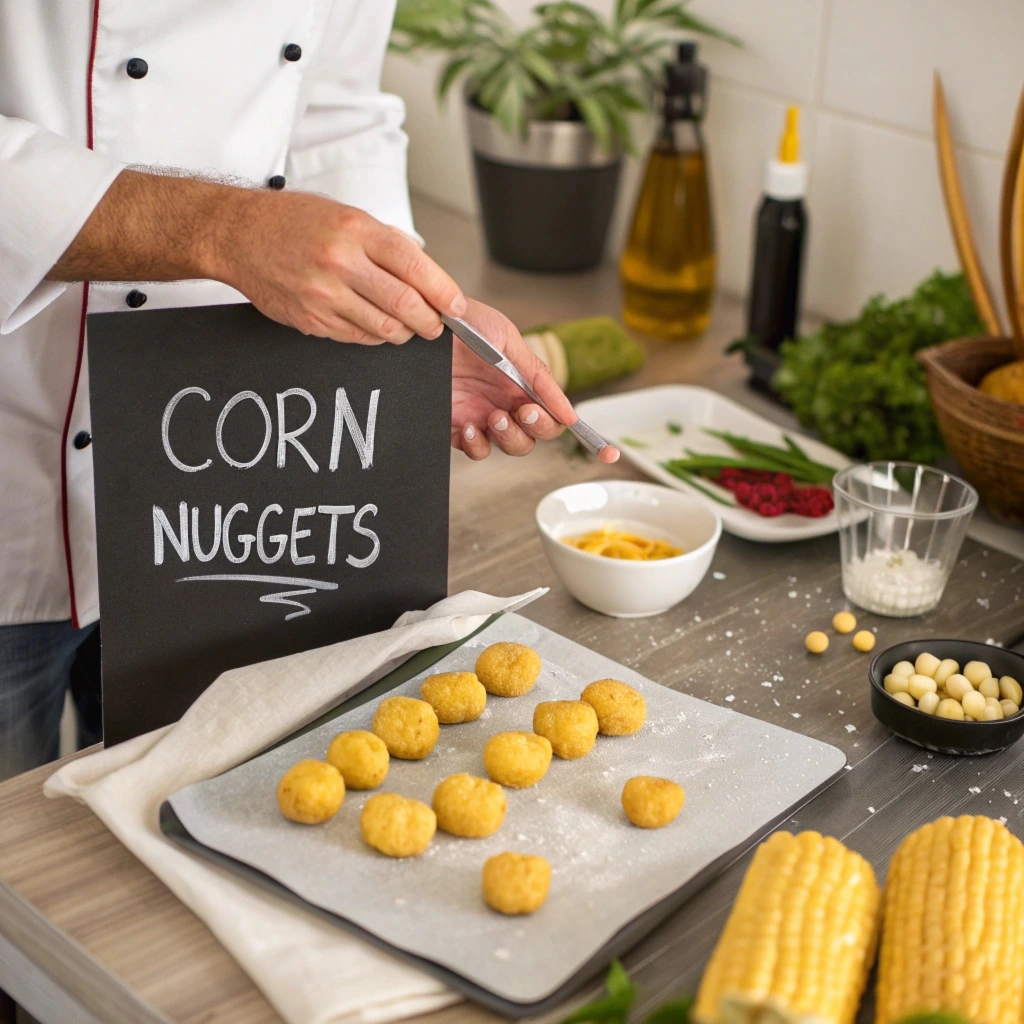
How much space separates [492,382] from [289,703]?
37 cm

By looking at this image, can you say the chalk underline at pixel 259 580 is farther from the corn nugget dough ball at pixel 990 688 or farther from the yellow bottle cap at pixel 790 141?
the yellow bottle cap at pixel 790 141

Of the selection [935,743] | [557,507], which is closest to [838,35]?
[557,507]

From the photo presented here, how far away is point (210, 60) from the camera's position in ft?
3.59

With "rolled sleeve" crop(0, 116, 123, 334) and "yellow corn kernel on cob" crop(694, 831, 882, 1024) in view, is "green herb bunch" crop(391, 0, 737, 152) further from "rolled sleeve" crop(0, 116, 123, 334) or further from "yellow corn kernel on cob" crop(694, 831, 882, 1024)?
"yellow corn kernel on cob" crop(694, 831, 882, 1024)

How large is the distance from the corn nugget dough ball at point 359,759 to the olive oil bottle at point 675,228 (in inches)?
44.5

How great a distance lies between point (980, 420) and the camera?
1247 mm

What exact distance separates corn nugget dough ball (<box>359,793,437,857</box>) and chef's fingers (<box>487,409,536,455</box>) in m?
0.41

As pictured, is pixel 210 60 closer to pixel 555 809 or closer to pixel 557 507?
pixel 557 507

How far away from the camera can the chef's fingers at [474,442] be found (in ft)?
3.68

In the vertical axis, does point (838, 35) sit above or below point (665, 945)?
above

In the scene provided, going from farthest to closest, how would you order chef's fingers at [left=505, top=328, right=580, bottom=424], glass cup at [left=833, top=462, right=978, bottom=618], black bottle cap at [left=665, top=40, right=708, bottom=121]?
black bottle cap at [left=665, top=40, right=708, bottom=121], glass cup at [left=833, top=462, right=978, bottom=618], chef's fingers at [left=505, top=328, right=580, bottom=424]

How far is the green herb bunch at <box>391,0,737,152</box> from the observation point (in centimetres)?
184

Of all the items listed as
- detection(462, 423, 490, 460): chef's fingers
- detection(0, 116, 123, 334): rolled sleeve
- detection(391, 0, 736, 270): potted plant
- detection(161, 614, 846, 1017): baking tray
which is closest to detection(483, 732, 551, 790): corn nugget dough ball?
detection(161, 614, 846, 1017): baking tray

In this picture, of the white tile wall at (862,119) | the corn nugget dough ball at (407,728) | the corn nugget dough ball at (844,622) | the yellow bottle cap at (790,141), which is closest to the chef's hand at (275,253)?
the corn nugget dough ball at (407,728)
